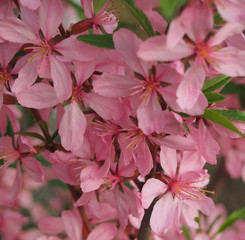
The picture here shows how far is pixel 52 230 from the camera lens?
82 cm

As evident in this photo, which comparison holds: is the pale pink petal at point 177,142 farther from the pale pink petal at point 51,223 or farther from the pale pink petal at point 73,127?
the pale pink petal at point 51,223

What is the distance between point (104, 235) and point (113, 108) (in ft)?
0.96

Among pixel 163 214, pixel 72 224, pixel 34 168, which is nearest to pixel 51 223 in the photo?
pixel 72 224

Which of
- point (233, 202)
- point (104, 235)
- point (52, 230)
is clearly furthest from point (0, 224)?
point (233, 202)

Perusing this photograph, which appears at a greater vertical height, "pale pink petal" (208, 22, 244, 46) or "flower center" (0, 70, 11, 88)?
"pale pink petal" (208, 22, 244, 46)

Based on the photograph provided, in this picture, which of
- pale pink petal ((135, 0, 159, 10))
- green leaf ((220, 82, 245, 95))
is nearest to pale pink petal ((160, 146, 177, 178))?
pale pink petal ((135, 0, 159, 10))

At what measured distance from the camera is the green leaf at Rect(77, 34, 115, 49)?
511mm

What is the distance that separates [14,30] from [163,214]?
349mm

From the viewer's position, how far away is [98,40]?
20.3 inches

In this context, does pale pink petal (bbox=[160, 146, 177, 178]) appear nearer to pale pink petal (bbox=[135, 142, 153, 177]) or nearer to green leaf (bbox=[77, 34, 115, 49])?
pale pink petal (bbox=[135, 142, 153, 177])

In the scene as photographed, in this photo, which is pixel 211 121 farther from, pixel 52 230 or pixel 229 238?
pixel 229 238

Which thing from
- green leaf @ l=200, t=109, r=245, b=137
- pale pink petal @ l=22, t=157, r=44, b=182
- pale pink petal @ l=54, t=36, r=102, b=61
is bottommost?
pale pink petal @ l=22, t=157, r=44, b=182

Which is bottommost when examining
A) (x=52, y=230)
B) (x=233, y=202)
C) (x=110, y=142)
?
(x=233, y=202)

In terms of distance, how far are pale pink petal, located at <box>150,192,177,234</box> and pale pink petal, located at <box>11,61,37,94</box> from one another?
26 centimetres
